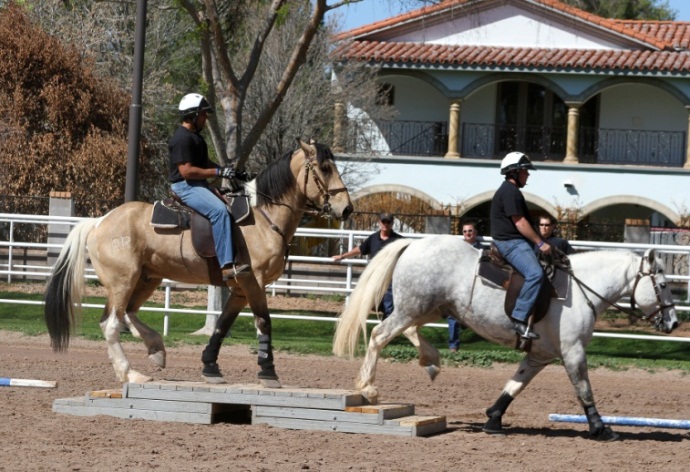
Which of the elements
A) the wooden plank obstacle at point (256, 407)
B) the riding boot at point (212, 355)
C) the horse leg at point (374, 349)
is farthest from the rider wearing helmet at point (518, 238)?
the riding boot at point (212, 355)

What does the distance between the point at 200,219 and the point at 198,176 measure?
0.40 metres

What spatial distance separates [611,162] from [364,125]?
8.20 metres

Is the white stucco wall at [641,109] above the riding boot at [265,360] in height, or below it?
above

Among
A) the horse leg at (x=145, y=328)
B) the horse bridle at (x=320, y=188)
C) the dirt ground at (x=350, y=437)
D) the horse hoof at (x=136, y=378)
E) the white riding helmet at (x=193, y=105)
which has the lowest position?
the dirt ground at (x=350, y=437)

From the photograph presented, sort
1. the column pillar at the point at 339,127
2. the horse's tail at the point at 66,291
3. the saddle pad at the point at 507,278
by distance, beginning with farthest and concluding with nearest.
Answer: the column pillar at the point at 339,127, the horse's tail at the point at 66,291, the saddle pad at the point at 507,278

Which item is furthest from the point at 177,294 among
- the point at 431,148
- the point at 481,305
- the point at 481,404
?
the point at 431,148

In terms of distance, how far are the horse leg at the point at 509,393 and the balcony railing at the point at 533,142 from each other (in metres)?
25.1

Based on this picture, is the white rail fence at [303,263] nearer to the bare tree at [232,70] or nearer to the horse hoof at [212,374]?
the bare tree at [232,70]

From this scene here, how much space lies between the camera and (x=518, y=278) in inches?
374

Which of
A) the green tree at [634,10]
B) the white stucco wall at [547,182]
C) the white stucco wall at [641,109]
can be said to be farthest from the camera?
the green tree at [634,10]

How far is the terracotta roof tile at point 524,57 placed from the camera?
33594 mm

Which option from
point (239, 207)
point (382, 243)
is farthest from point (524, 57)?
point (239, 207)

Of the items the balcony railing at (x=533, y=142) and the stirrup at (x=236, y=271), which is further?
the balcony railing at (x=533, y=142)

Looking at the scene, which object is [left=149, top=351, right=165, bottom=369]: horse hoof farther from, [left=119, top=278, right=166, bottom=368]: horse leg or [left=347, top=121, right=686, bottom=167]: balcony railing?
[left=347, top=121, right=686, bottom=167]: balcony railing
